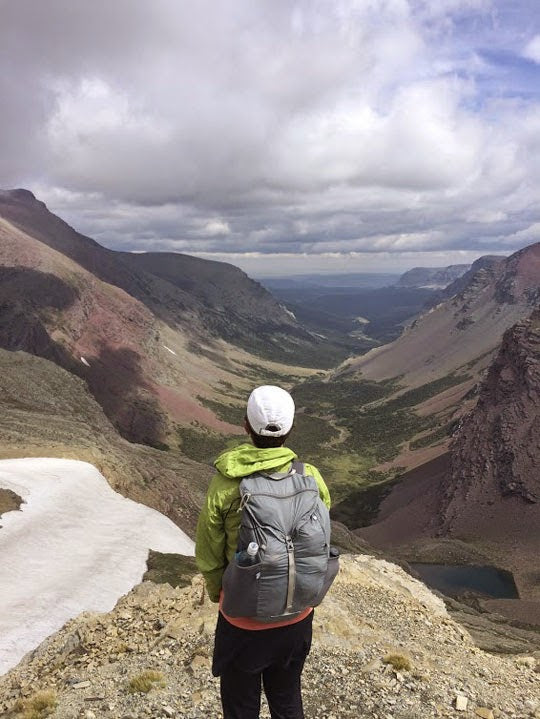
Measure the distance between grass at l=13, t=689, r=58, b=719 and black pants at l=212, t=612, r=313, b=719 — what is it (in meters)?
5.17

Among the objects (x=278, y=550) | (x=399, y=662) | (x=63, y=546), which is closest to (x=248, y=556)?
(x=278, y=550)

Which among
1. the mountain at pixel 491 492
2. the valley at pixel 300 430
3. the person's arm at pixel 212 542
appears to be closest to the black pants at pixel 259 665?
the person's arm at pixel 212 542

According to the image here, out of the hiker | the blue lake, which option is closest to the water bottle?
the hiker

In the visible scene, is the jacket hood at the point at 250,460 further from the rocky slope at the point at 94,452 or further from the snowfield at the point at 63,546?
the rocky slope at the point at 94,452

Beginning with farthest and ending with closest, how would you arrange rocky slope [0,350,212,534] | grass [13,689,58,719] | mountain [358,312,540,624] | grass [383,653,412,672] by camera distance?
mountain [358,312,540,624] < rocky slope [0,350,212,534] < grass [383,653,412,672] < grass [13,689,58,719]

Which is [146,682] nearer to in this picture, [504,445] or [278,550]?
[278,550]

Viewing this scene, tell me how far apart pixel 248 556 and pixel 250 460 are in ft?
3.46

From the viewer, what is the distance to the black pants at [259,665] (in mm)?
6281

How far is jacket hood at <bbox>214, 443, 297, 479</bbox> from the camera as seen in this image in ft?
19.8

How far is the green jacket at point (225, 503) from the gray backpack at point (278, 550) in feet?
0.51

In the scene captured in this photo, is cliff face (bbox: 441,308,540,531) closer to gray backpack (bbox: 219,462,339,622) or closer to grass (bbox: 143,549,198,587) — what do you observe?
grass (bbox: 143,549,198,587)

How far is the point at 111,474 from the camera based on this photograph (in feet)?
127

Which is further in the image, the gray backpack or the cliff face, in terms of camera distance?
the cliff face

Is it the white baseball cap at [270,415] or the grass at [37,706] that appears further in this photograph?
the grass at [37,706]
